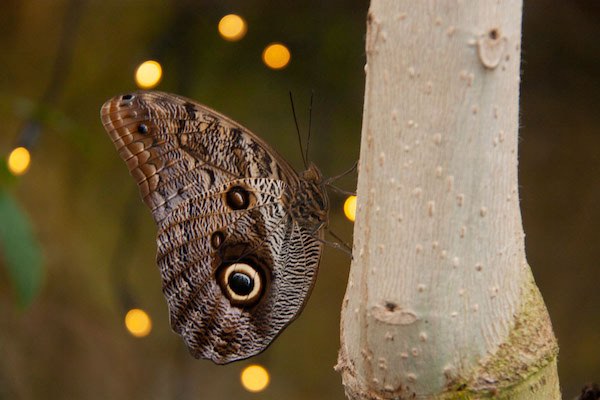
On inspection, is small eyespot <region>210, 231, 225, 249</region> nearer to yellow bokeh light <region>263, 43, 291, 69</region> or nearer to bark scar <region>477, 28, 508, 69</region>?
bark scar <region>477, 28, 508, 69</region>

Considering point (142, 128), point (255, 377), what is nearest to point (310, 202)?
point (142, 128)

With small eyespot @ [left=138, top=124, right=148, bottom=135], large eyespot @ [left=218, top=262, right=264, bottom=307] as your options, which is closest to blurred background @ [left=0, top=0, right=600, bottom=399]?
small eyespot @ [left=138, top=124, right=148, bottom=135]

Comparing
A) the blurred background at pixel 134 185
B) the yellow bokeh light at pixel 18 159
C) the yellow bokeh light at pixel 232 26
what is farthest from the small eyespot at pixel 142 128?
the yellow bokeh light at pixel 18 159

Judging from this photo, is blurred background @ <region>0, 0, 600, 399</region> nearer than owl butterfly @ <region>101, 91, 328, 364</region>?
No

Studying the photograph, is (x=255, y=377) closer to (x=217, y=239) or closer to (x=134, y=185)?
(x=134, y=185)

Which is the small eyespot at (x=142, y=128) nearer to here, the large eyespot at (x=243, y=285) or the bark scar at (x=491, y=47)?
the large eyespot at (x=243, y=285)

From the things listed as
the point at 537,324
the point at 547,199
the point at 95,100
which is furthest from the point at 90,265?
the point at 537,324
